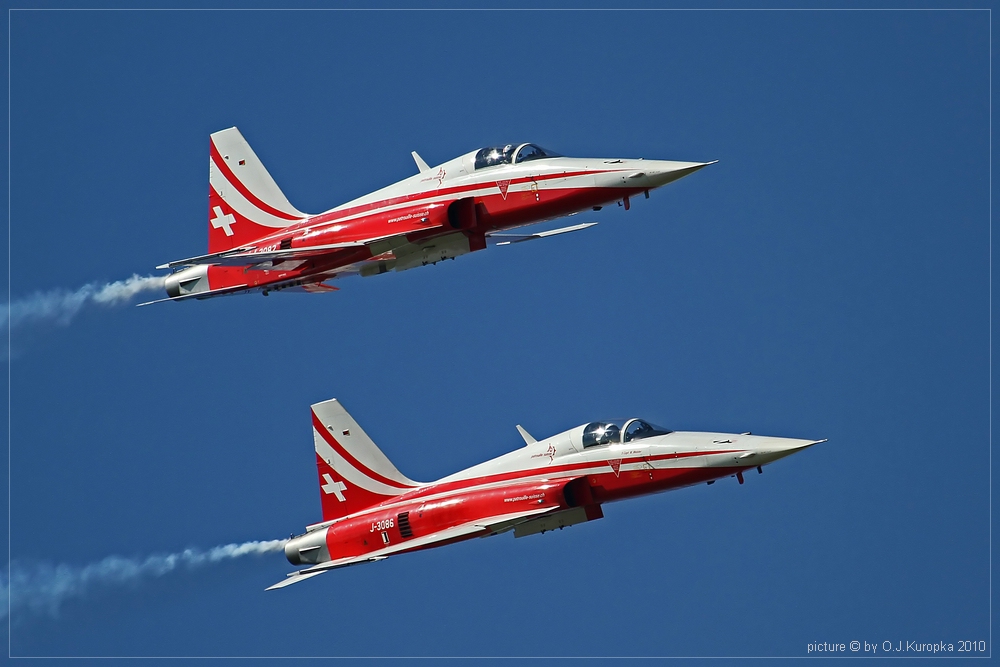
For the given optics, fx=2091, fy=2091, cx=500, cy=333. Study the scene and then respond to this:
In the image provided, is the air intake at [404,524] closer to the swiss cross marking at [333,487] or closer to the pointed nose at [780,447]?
the swiss cross marking at [333,487]

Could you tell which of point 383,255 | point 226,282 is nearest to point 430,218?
point 383,255

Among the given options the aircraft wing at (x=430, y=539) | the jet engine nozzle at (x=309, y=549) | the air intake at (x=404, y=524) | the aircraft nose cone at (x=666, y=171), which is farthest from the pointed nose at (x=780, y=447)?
the jet engine nozzle at (x=309, y=549)

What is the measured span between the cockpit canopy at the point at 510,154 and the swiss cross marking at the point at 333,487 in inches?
326

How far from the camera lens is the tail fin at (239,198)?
49.1 meters

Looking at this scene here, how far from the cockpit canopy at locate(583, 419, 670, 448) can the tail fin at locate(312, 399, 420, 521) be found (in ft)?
16.0

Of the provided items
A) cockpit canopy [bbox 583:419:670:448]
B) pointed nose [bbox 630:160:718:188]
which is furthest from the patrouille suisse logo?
cockpit canopy [bbox 583:419:670:448]

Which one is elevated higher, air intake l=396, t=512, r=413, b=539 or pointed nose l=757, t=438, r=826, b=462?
air intake l=396, t=512, r=413, b=539

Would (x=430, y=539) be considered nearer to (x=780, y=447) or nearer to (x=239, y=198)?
(x=780, y=447)

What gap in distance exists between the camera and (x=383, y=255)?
45.7m

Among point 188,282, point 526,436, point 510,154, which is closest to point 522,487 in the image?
point 526,436

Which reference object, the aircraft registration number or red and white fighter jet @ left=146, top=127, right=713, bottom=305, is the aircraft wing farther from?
red and white fighter jet @ left=146, top=127, right=713, bottom=305

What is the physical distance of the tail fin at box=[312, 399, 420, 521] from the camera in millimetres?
47688

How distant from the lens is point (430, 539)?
148 feet

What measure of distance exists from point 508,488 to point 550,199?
6.25 meters
